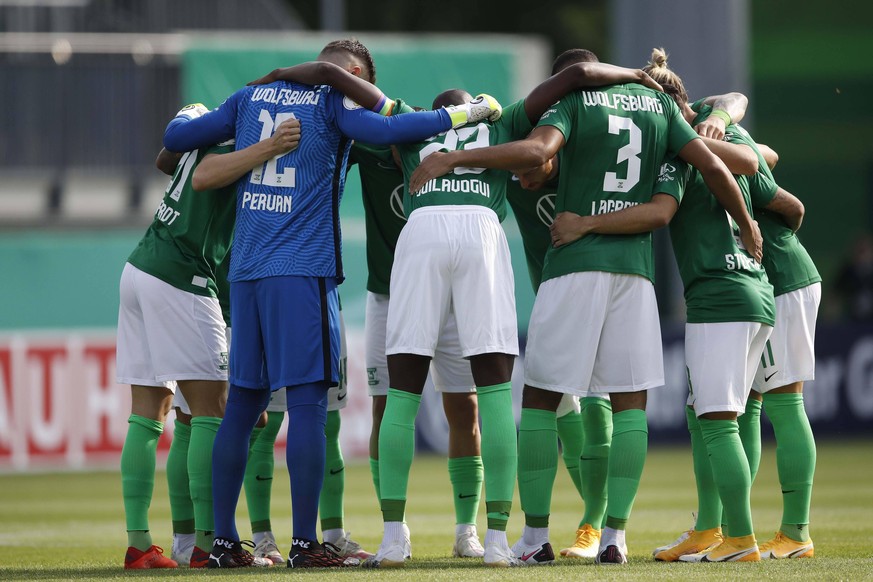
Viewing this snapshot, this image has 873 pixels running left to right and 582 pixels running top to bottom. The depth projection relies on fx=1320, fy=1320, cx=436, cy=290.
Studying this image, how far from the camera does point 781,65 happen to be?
24500mm

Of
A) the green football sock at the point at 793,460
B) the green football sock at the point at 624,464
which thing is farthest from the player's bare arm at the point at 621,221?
the green football sock at the point at 793,460

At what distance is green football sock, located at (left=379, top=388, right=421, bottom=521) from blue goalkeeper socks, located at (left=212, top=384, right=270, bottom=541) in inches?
27.6

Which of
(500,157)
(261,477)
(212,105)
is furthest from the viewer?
(212,105)

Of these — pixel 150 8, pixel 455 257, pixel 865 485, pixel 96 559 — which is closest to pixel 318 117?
pixel 455 257

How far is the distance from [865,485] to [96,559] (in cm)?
755

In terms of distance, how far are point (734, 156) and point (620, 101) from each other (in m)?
0.69

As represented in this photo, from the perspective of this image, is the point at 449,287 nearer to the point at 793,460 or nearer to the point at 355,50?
the point at 355,50

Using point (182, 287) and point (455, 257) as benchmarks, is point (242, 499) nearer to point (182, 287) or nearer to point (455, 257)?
point (182, 287)

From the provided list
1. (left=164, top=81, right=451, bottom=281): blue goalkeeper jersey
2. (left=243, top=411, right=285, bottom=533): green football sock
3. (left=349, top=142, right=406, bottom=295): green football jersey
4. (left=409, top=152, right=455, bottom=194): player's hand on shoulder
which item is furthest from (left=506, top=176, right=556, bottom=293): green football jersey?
(left=243, top=411, right=285, bottom=533): green football sock

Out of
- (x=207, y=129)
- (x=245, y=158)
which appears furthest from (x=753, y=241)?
(x=207, y=129)

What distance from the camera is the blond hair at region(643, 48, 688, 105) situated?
23.6 feet

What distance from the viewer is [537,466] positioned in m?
6.54

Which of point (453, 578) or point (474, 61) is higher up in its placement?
point (474, 61)

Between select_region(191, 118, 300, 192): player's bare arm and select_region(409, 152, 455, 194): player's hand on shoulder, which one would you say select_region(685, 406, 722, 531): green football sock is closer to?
select_region(409, 152, 455, 194): player's hand on shoulder
